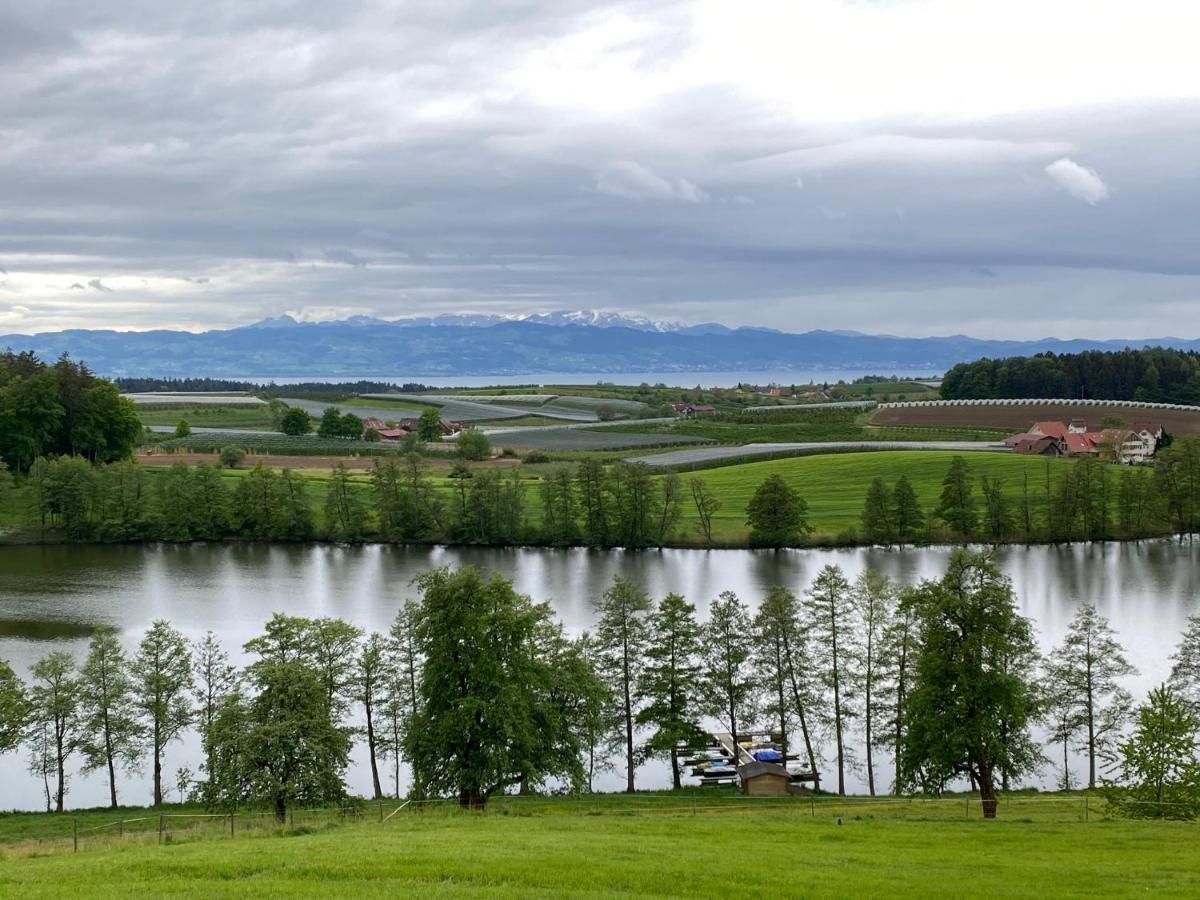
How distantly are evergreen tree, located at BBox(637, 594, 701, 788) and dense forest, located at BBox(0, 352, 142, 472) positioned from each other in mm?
72791

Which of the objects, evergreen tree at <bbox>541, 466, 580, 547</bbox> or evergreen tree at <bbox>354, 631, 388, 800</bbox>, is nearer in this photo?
evergreen tree at <bbox>354, 631, 388, 800</bbox>

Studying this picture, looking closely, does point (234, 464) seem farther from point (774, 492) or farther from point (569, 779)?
point (569, 779)

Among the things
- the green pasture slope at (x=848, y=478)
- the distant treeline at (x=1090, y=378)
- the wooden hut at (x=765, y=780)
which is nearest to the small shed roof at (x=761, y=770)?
the wooden hut at (x=765, y=780)

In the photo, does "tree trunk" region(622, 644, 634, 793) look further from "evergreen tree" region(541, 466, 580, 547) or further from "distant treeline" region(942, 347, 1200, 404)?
"distant treeline" region(942, 347, 1200, 404)

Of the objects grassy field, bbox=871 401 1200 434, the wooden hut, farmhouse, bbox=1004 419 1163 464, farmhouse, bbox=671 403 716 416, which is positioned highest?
farmhouse, bbox=671 403 716 416

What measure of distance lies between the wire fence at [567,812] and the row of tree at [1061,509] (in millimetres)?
44254

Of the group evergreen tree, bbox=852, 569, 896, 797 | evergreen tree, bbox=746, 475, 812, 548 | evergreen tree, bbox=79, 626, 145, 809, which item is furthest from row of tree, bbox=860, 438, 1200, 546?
evergreen tree, bbox=79, 626, 145, 809

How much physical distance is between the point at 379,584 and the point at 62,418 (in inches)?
1999

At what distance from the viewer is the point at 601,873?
52.5 feet

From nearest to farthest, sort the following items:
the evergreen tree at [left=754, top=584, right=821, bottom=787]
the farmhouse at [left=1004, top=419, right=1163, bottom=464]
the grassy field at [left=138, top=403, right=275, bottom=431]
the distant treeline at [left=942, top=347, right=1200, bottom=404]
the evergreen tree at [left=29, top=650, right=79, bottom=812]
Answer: the evergreen tree at [left=29, top=650, right=79, bottom=812], the evergreen tree at [left=754, top=584, right=821, bottom=787], the farmhouse at [left=1004, top=419, right=1163, bottom=464], the distant treeline at [left=942, top=347, right=1200, bottom=404], the grassy field at [left=138, top=403, right=275, bottom=431]

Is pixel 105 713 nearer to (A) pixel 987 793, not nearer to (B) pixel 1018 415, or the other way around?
(A) pixel 987 793

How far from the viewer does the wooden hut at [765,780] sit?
3125 centimetres

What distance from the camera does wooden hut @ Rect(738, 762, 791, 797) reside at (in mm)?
31250

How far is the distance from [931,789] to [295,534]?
6157cm
